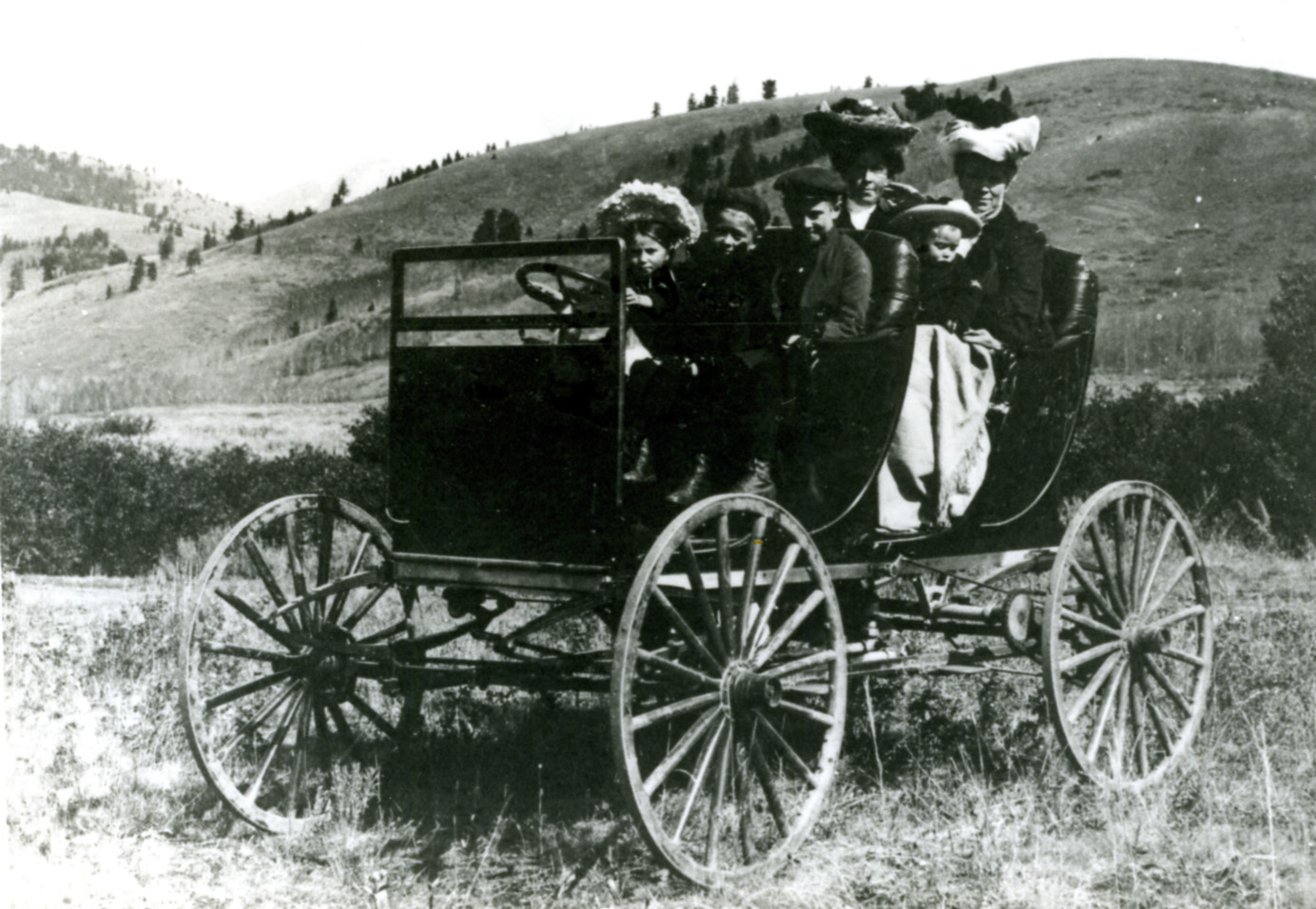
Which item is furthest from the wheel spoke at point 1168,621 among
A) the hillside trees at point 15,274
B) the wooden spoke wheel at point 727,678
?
the hillside trees at point 15,274

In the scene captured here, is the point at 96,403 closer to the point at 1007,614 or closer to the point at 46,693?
the point at 46,693

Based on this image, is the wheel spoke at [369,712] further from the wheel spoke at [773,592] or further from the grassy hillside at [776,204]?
the grassy hillside at [776,204]

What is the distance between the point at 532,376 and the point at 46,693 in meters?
3.59

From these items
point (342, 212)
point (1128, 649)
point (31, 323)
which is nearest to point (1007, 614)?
point (1128, 649)

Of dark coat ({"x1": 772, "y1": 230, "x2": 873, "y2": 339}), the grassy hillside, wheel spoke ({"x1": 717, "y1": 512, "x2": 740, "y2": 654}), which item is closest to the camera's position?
wheel spoke ({"x1": 717, "y1": 512, "x2": 740, "y2": 654})

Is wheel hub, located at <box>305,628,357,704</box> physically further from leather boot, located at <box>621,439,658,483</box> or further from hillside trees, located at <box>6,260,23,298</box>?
hillside trees, located at <box>6,260,23,298</box>

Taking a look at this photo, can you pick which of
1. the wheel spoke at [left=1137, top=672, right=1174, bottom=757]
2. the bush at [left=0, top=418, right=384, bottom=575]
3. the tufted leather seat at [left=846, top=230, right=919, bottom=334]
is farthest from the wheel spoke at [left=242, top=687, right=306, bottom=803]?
the bush at [left=0, top=418, right=384, bottom=575]

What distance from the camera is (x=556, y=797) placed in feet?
17.9

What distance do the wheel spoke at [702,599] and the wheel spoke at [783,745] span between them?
25cm

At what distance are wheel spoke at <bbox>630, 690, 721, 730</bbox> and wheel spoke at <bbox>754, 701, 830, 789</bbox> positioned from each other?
207mm

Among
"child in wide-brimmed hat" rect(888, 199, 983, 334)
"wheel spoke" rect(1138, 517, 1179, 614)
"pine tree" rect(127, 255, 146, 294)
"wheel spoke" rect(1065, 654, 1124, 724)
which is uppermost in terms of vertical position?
"pine tree" rect(127, 255, 146, 294)

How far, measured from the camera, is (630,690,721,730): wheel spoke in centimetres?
383

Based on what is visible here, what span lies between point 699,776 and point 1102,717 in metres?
2.12

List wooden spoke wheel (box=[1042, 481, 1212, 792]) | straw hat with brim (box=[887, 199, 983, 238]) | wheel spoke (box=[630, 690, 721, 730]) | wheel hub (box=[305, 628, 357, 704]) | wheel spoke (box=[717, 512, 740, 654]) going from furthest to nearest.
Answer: straw hat with brim (box=[887, 199, 983, 238]) → wooden spoke wheel (box=[1042, 481, 1212, 792]) → wheel hub (box=[305, 628, 357, 704]) → wheel spoke (box=[717, 512, 740, 654]) → wheel spoke (box=[630, 690, 721, 730])
